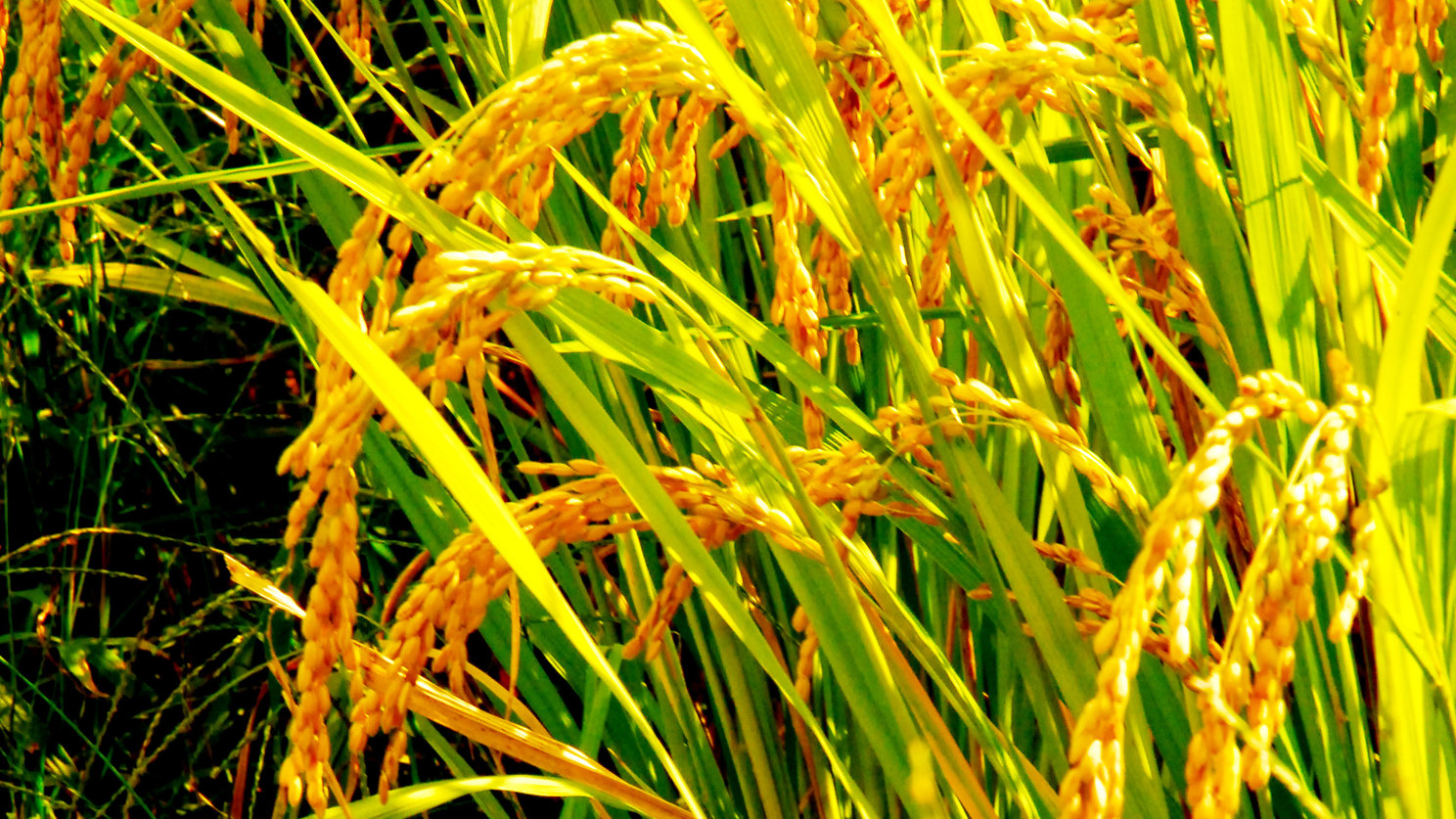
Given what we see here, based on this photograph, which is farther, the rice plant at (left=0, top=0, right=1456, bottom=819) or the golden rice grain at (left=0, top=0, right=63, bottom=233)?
the golden rice grain at (left=0, top=0, right=63, bottom=233)

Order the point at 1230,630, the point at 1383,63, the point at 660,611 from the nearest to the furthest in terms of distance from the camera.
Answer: the point at 1230,630, the point at 1383,63, the point at 660,611

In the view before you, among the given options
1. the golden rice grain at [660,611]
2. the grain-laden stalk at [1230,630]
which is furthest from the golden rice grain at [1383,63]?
the golden rice grain at [660,611]

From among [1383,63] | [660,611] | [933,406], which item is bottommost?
[660,611]

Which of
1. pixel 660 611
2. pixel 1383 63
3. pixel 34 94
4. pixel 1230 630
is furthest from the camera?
pixel 34 94

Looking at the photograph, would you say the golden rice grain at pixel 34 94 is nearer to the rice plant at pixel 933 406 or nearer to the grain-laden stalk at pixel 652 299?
the rice plant at pixel 933 406

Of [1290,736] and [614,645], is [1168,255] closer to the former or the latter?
[1290,736]

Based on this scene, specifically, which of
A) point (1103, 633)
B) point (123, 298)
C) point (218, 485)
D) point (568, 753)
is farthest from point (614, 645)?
point (123, 298)

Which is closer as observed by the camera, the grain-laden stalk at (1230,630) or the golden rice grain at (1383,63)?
the grain-laden stalk at (1230,630)

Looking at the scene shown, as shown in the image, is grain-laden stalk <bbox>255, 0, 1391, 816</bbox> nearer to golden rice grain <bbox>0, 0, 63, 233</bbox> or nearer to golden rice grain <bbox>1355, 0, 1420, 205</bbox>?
golden rice grain <bbox>1355, 0, 1420, 205</bbox>

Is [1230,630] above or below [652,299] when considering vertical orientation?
below

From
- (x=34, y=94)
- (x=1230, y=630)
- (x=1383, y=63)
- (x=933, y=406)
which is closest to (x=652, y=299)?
(x=933, y=406)

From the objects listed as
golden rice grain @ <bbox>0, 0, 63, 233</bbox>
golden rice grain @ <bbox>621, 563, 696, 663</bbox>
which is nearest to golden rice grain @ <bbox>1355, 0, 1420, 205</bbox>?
golden rice grain @ <bbox>621, 563, 696, 663</bbox>

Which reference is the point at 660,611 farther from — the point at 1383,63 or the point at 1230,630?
the point at 1383,63
